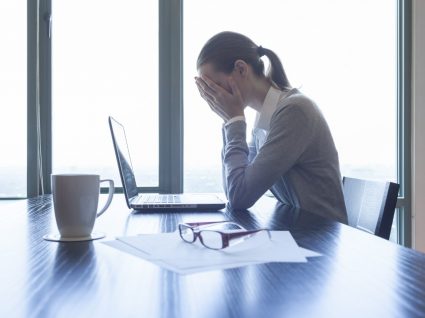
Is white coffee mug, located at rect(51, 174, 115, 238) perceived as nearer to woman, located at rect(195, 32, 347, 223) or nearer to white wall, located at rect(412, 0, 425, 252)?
woman, located at rect(195, 32, 347, 223)

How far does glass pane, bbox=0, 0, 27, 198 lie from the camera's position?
2053 mm

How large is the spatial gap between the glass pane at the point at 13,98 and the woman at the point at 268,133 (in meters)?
1.07

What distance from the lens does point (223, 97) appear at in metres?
1.36

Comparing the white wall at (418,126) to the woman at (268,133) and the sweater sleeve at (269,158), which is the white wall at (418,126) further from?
the sweater sleeve at (269,158)

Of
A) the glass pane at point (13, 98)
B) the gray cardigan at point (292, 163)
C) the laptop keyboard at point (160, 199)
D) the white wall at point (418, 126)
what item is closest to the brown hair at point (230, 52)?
the gray cardigan at point (292, 163)

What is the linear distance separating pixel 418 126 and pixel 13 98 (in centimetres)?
210

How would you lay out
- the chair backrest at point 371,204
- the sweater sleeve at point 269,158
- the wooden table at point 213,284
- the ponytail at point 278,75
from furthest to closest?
the ponytail at point 278,75 → the sweater sleeve at point 269,158 → the chair backrest at point 371,204 → the wooden table at point 213,284

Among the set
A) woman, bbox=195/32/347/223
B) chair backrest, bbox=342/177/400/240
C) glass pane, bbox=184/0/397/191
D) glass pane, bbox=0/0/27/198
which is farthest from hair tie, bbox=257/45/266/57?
glass pane, bbox=0/0/27/198

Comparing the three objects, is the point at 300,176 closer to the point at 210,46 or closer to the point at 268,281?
the point at 210,46

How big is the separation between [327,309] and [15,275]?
33cm

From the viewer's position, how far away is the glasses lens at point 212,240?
1.97 feet

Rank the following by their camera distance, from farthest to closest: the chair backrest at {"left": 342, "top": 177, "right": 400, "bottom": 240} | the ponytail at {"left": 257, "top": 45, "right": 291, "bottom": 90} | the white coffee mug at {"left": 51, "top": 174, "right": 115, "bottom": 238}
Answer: the ponytail at {"left": 257, "top": 45, "right": 291, "bottom": 90}, the chair backrest at {"left": 342, "top": 177, "right": 400, "bottom": 240}, the white coffee mug at {"left": 51, "top": 174, "right": 115, "bottom": 238}

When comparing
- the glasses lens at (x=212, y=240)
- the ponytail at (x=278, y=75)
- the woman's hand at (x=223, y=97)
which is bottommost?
the glasses lens at (x=212, y=240)

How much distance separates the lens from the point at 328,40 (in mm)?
2357
